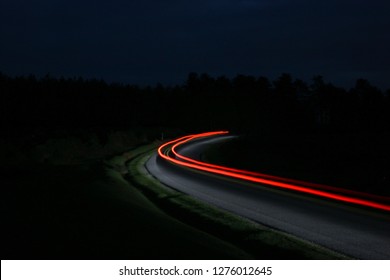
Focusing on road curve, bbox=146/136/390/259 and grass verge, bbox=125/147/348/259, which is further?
road curve, bbox=146/136/390/259

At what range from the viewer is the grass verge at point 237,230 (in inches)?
435

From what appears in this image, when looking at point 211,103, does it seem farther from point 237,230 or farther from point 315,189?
point 237,230

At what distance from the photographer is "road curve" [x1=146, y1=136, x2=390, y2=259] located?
11.6m

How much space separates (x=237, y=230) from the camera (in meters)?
13.7

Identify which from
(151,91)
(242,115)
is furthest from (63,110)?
(242,115)

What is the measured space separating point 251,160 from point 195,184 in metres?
25.1

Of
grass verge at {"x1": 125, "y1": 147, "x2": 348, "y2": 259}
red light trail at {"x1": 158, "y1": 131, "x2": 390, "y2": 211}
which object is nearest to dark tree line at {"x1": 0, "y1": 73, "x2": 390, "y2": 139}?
red light trail at {"x1": 158, "y1": 131, "x2": 390, "y2": 211}

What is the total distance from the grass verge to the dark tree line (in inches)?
3540

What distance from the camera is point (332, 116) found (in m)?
131

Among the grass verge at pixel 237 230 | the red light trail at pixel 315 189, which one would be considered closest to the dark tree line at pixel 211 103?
the red light trail at pixel 315 189

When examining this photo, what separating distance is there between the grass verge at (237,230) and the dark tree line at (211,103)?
295 feet

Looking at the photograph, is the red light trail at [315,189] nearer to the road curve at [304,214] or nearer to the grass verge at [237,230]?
the road curve at [304,214]

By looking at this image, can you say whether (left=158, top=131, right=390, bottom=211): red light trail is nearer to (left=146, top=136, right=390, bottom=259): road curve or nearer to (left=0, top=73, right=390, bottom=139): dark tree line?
(left=146, top=136, right=390, bottom=259): road curve

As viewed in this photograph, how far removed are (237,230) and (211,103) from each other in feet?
360
